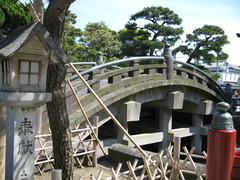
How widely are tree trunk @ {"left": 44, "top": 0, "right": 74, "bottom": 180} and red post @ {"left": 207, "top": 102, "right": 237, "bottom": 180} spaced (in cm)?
282

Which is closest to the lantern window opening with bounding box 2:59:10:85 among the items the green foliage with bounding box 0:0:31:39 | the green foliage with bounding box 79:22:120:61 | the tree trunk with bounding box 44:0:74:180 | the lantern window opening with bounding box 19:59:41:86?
the lantern window opening with bounding box 19:59:41:86

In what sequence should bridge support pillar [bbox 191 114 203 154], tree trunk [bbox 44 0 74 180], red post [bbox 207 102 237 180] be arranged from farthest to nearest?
1. bridge support pillar [bbox 191 114 203 154]
2. tree trunk [bbox 44 0 74 180]
3. red post [bbox 207 102 237 180]

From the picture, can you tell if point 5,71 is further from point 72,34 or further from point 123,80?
point 72,34

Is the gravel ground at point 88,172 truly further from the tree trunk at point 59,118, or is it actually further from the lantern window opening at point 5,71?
the lantern window opening at point 5,71

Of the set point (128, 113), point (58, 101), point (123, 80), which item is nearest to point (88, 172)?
point (58, 101)

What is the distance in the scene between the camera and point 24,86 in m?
3.74

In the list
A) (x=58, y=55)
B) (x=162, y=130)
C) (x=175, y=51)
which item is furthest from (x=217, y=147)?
(x=175, y=51)

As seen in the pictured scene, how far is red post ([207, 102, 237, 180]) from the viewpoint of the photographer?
2.54 meters

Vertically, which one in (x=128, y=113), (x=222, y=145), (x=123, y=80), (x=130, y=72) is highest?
(x=130, y=72)

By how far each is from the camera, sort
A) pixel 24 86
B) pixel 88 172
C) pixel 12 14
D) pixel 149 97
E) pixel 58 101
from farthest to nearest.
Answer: pixel 149 97 < pixel 12 14 < pixel 88 172 < pixel 58 101 < pixel 24 86

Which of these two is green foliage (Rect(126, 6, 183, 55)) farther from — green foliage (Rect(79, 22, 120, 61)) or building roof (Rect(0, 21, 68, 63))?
building roof (Rect(0, 21, 68, 63))

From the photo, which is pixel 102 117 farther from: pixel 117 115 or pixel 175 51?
pixel 175 51

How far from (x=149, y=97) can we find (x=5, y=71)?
725 cm

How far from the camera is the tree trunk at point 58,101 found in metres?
4.51
